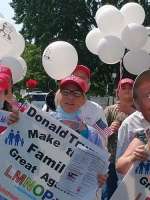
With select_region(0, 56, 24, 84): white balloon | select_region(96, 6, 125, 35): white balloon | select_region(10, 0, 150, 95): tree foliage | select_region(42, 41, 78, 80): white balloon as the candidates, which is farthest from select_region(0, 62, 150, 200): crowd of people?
select_region(10, 0, 150, 95): tree foliage

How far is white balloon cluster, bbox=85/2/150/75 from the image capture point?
27.6 feet

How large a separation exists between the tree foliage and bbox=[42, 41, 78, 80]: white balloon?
3112 centimetres

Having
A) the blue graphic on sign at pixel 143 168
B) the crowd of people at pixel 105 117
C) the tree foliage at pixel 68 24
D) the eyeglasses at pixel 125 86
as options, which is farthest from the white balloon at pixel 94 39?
the tree foliage at pixel 68 24

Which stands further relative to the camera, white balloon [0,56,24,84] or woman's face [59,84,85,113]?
white balloon [0,56,24,84]

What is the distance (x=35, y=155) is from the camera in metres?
3.67

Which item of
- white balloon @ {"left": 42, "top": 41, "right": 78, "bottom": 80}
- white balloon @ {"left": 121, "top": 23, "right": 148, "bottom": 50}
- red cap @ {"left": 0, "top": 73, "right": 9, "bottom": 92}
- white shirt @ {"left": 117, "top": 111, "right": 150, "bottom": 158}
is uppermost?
red cap @ {"left": 0, "top": 73, "right": 9, "bottom": 92}

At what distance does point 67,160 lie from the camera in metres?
3.59

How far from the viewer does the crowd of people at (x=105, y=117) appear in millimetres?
3318

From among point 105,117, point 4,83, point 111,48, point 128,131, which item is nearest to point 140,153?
point 128,131

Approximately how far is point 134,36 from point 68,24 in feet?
106

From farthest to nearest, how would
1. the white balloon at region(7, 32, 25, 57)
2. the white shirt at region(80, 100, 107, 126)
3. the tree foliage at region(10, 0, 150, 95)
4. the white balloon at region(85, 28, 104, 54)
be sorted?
the tree foliage at region(10, 0, 150, 95)
the white balloon at region(85, 28, 104, 54)
the white balloon at region(7, 32, 25, 57)
the white shirt at region(80, 100, 107, 126)

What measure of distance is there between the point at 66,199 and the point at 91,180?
20 centimetres

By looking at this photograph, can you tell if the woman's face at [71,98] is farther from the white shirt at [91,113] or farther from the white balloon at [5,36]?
the white balloon at [5,36]

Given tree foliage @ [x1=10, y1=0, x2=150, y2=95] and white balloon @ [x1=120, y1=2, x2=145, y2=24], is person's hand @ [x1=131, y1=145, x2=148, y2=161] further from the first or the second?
tree foliage @ [x1=10, y1=0, x2=150, y2=95]
